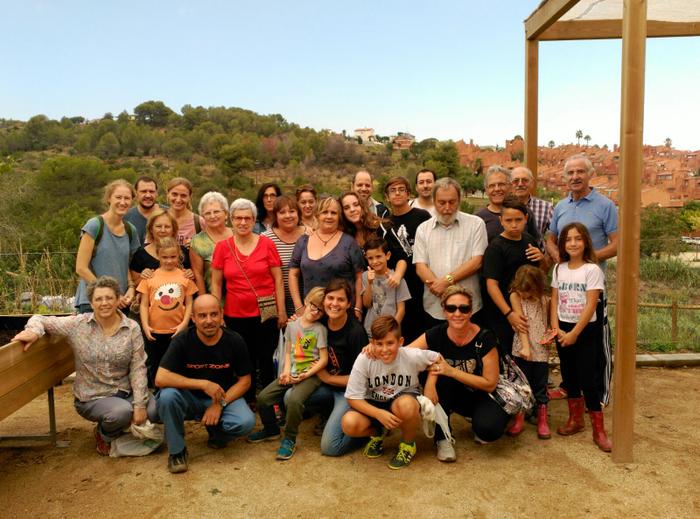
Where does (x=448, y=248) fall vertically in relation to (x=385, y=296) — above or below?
above

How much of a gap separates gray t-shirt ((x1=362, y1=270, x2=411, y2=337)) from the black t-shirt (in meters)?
0.92

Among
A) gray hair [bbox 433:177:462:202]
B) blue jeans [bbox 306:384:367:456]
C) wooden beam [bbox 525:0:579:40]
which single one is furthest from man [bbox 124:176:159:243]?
wooden beam [bbox 525:0:579:40]

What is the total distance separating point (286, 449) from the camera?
355 cm

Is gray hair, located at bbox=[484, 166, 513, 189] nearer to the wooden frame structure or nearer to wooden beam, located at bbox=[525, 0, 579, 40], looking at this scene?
the wooden frame structure

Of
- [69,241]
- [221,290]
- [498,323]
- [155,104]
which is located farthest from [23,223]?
[155,104]

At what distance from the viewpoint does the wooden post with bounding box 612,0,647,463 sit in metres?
3.14

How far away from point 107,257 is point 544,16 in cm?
376

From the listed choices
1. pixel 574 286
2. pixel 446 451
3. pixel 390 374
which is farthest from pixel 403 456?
pixel 574 286

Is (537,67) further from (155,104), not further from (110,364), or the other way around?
(155,104)

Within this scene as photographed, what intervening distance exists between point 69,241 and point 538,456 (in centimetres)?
1588

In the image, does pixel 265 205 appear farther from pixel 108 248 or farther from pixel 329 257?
pixel 108 248

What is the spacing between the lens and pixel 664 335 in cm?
618

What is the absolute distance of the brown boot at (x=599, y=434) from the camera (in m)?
3.54

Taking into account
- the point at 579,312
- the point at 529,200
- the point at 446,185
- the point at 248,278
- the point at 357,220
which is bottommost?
the point at 579,312
